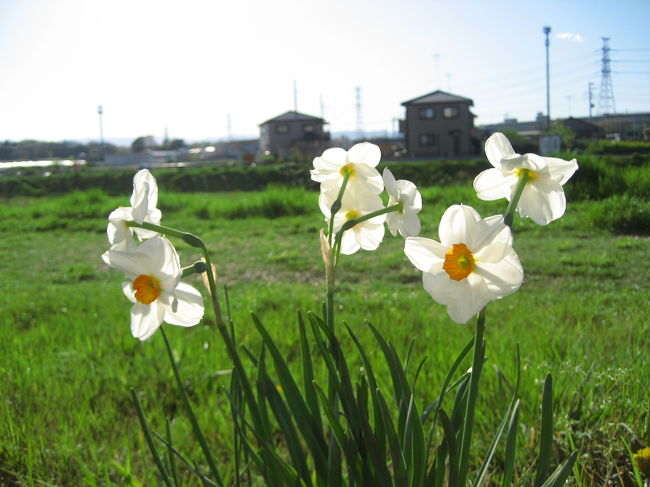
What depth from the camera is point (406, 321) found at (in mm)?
2889

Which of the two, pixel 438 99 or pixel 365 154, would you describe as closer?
pixel 365 154

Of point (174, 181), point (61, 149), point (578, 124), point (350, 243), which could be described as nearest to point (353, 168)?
point (350, 243)

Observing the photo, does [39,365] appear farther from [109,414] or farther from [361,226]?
[361,226]

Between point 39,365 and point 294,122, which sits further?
point 294,122

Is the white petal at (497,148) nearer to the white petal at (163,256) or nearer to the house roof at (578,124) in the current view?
the white petal at (163,256)

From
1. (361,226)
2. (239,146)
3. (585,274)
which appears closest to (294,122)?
(239,146)

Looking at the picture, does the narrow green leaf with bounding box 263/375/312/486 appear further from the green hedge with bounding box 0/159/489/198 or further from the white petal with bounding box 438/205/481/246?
the green hedge with bounding box 0/159/489/198

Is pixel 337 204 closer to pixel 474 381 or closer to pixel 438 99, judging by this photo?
pixel 474 381

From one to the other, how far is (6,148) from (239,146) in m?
16.7

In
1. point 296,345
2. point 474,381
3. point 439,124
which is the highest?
point 439,124

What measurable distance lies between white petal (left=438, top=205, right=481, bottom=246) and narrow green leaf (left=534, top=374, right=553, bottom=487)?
0.21 meters

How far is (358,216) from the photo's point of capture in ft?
3.23

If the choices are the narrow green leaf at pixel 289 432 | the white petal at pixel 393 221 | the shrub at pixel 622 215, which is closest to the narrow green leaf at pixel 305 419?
the narrow green leaf at pixel 289 432

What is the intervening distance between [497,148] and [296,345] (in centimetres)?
187
